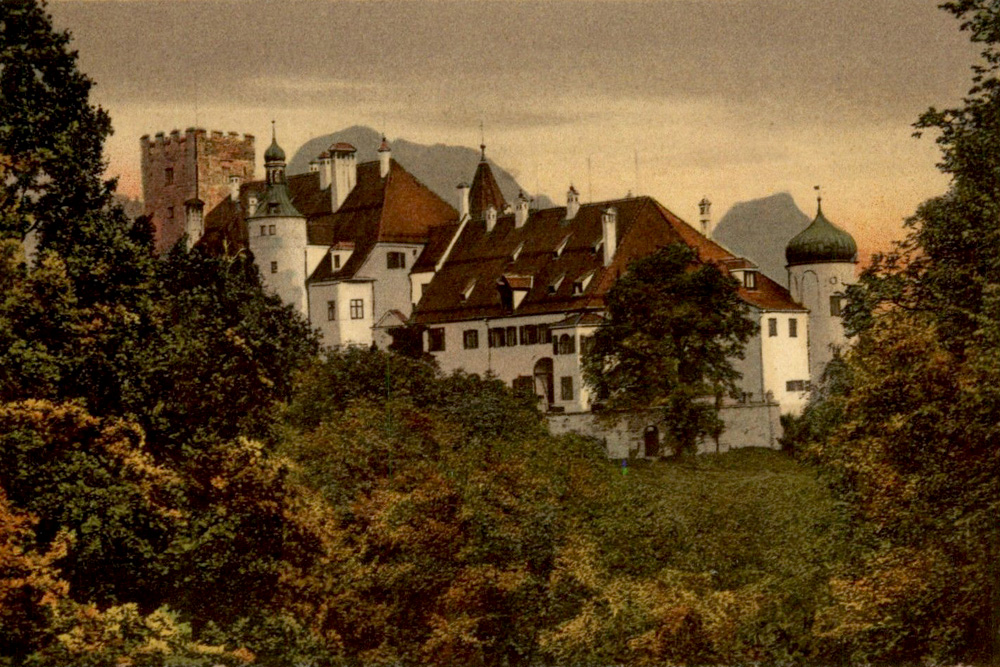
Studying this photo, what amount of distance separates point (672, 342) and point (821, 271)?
16.9 meters

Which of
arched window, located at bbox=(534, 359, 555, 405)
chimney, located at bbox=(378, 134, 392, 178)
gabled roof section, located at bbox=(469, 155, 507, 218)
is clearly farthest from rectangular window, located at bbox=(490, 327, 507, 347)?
chimney, located at bbox=(378, 134, 392, 178)

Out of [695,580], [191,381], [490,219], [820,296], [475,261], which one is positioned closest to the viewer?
[191,381]

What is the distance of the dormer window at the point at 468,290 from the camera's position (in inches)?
3110

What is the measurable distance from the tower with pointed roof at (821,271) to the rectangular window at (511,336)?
1272 centimetres

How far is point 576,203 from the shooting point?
8000cm

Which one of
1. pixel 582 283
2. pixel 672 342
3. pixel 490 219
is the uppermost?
pixel 490 219

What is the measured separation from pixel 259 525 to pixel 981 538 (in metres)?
12.0

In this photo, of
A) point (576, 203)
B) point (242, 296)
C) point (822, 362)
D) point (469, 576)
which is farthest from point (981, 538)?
point (576, 203)

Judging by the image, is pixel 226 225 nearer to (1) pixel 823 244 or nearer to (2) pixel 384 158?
(2) pixel 384 158

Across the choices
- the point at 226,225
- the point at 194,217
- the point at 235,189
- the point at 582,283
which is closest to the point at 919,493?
the point at 582,283

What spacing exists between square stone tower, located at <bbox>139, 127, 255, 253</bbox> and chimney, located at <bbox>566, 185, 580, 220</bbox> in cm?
1964

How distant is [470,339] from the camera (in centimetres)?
7719

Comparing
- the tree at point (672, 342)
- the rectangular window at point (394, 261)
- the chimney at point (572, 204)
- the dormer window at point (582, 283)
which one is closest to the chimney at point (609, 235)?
the dormer window at point (582, 283)

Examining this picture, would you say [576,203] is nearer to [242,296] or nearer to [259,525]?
[242,296]
